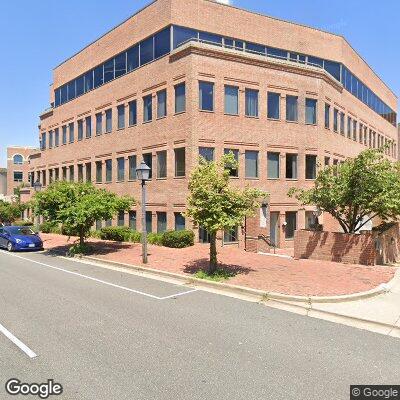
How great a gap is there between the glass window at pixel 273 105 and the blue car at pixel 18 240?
17055 mm

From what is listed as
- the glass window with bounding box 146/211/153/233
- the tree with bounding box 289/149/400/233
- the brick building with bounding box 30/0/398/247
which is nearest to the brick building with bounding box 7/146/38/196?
the brick building with bounding box 30/0/398/247

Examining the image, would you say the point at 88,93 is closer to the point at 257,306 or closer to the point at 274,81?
the point at 274,81

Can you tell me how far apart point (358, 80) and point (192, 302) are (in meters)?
32.8

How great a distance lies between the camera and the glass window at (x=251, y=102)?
25297 millimetres

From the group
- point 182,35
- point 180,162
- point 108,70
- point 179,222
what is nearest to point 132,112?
point 108,70

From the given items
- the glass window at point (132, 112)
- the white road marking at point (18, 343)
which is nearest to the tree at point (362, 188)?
the white road marking at point (18, 343)

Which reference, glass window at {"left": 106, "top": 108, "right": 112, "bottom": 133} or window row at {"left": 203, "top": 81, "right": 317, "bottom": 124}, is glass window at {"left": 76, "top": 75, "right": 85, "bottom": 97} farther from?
window row at {"left": 203, "top": 81, "right": 317, "bottom": 124}

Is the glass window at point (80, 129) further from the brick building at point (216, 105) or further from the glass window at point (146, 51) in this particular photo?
the glass window at point (146, 51)

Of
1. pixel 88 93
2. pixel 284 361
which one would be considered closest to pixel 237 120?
pixel 88 93

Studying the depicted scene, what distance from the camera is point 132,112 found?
93.2ft

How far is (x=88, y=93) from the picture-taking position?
33.7 metres

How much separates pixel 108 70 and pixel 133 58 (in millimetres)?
3787

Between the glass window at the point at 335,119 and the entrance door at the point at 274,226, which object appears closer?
the entrance door at the point at 274,226

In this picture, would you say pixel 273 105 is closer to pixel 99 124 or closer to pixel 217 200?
pixel 99 124
